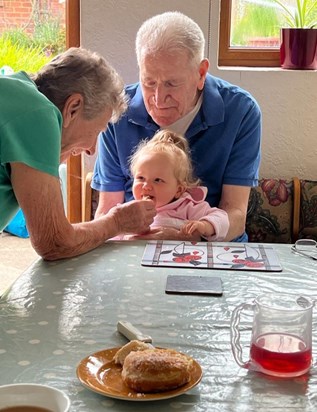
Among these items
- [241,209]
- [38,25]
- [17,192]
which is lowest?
[241,209]

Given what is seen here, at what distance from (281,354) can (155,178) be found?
3.55ft

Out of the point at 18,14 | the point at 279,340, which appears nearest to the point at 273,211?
the point at 279,340

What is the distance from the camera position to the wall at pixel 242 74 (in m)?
2.97

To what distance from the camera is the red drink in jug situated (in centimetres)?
115

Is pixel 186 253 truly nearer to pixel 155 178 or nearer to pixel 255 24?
pixel 155 178

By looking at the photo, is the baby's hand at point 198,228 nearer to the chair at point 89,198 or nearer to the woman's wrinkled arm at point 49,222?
the woman's wrinkled arm at point 49,222

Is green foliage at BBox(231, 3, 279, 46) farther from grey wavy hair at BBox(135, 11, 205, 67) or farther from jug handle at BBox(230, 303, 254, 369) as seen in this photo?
jug handle at BBox(230, 303, 254, 369)

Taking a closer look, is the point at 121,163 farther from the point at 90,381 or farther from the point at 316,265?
the point at 90,381

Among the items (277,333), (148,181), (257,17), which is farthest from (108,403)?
(257,17)

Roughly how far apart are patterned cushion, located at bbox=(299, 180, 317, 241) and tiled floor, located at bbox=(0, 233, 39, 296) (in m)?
1.49

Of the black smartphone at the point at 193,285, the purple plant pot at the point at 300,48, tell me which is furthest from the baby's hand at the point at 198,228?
the purple plant pot at the point at 300,48

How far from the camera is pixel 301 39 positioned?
9.79 feet

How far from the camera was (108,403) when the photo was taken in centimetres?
107

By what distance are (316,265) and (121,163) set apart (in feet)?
3.04
